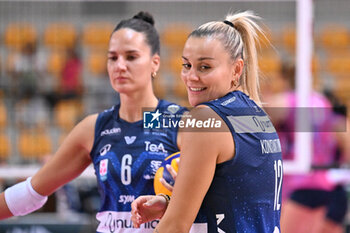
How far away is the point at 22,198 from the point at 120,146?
60cm

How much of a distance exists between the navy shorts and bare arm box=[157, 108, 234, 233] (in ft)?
11.7

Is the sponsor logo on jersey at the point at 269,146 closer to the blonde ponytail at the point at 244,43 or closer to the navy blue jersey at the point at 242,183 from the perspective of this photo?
the navy blue jersey at the point at 242,183

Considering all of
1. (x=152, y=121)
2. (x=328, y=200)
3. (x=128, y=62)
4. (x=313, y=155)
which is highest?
(x=128, y=62)

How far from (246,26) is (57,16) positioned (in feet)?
13.0

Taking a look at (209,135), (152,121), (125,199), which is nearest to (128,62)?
(152,121)

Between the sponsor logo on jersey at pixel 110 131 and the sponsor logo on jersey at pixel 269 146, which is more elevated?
the sponsor logo on jersey at pixel 269 146

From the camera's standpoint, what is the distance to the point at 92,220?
6.68 m

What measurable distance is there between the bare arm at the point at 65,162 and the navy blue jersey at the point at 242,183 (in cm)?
104

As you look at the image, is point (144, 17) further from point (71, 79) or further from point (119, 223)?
point (71, 79)

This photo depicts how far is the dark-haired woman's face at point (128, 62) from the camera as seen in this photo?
3.03m

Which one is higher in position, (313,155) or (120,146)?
(120,146)

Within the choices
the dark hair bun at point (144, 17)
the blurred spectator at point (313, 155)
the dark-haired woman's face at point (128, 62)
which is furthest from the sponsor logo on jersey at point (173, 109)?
the blurred spectator at point (313, 155)

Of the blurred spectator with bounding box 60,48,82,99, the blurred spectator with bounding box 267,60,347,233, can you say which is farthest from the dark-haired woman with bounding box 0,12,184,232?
the blurred spectator with bounding box 60,48,82,99

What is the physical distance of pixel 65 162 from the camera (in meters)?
3.08
